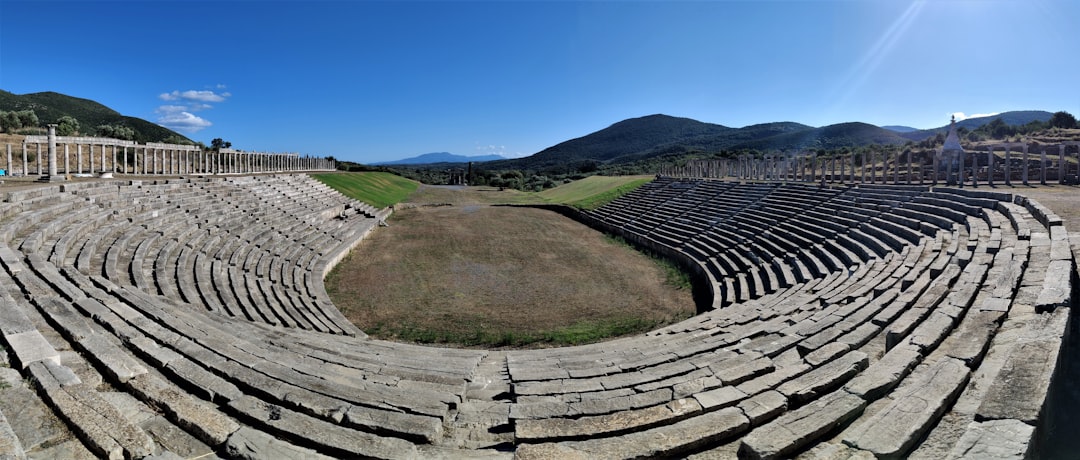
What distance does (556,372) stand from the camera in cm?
657

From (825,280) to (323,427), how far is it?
41.6 ft

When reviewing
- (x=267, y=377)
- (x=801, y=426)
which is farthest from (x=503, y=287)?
(x=801, y=426)

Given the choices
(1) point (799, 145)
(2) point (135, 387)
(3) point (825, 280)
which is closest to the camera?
(2) point (135, 387)

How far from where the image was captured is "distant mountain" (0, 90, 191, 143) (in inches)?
3036

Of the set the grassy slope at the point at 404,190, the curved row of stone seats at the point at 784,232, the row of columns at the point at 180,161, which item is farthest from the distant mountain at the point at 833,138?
the row of columns at the point at 180,161

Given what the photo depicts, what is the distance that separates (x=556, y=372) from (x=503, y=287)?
11.6 m

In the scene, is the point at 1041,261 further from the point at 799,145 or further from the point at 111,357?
the point at 799,145

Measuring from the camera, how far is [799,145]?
12594cm

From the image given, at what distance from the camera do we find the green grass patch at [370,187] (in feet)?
136

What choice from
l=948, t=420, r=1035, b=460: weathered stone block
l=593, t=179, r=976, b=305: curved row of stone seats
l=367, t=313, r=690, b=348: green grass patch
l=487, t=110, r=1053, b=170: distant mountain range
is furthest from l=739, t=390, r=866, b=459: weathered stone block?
l=487, t=110, r=1053, b=170: distant mountain range

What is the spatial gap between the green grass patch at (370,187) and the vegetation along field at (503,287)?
1091 centimetres

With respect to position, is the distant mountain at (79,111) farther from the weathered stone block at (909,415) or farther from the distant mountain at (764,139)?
the distant mountain at (764,139)

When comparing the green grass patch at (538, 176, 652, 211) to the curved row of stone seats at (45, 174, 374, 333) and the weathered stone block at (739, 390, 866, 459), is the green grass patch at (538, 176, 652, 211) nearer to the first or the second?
the curved row of stone seats at (45, 174, 374, 333)

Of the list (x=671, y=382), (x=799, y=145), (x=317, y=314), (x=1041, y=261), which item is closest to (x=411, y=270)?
(x=317, y=314)
